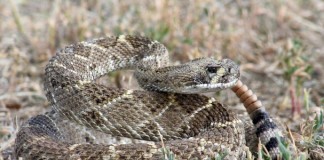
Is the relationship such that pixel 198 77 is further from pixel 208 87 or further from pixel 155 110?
pixel 155 110

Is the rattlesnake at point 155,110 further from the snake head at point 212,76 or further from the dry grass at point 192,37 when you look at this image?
the dry grass at point 192,37

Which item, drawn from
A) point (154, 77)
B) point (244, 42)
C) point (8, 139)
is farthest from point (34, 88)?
point (244, 42)

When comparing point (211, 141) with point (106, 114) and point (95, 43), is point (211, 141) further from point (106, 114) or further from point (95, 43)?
point (95, 43)

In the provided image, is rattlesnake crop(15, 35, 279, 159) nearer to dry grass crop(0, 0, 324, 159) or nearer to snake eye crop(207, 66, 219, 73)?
snake eye crop(207, 66, 219, 73)

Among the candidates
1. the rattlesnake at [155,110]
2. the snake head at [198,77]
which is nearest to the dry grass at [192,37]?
the rattlesnake at [155,110]

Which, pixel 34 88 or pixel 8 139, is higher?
pixel 34 88
